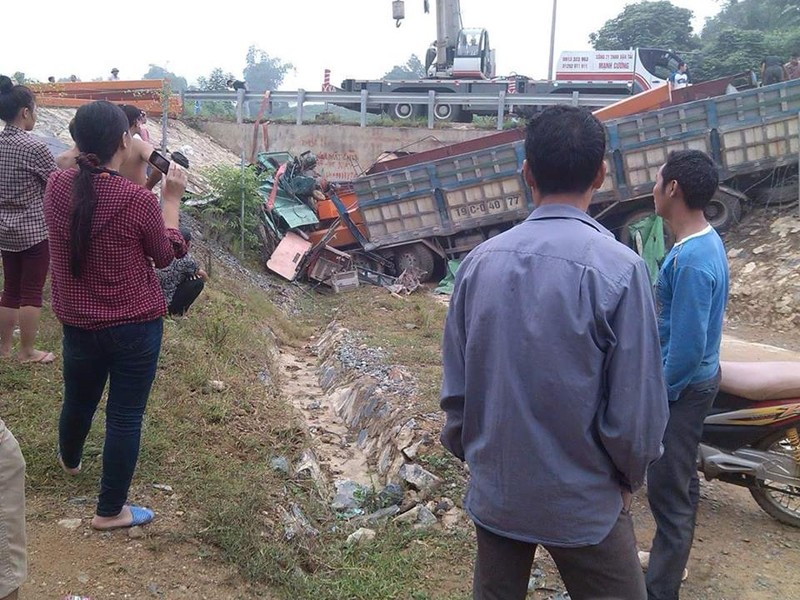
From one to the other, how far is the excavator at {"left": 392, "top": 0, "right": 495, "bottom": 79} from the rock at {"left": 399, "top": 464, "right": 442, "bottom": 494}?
687 inches

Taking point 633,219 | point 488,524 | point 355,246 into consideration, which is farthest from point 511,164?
point 488,524

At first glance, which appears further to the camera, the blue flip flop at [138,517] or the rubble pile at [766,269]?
the rubble pile at [766,269]

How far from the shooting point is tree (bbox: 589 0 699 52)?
38344mm

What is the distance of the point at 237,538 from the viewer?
3154mm

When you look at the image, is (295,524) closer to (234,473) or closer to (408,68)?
(234,473)

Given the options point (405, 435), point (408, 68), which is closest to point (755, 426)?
point (405, 435)

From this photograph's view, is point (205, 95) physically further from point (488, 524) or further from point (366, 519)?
point (488, 524)

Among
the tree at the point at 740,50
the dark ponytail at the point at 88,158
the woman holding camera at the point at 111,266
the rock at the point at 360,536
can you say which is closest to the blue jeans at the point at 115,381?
the woman holding camera at the point at 111,266

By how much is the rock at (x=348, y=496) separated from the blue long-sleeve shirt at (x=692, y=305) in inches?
88.2

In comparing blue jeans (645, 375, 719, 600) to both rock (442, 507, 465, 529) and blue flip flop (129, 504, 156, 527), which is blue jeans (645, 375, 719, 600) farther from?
blue flip flop (129, 504, 156, 527)

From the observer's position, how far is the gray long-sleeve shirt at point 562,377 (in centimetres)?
166

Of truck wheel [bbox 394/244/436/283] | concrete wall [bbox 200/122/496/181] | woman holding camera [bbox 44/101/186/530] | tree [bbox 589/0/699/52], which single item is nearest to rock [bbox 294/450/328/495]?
woman holding camera [bbox 44/101/186/530]

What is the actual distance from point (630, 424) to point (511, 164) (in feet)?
32.8

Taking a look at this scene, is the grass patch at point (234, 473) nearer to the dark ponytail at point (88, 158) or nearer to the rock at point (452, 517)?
the rock at point (452, 517)
